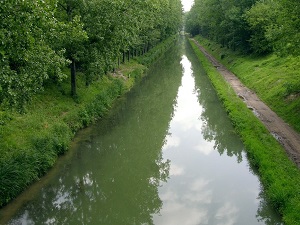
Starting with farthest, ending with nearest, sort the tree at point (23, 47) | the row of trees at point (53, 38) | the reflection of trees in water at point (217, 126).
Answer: the reflection of trees in water at point (217, 126) < the row of trees at point (53, 38) < the tree at point (23, 47)

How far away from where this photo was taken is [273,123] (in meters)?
26.0

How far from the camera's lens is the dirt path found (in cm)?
2103

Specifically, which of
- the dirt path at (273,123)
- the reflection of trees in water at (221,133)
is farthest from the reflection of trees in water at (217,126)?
the dirt path at (273,123)

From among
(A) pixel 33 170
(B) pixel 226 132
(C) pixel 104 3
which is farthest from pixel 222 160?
(C) pixel 104 3

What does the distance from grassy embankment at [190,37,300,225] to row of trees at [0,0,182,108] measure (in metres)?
12.9

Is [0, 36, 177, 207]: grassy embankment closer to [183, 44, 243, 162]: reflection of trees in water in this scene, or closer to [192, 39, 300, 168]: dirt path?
[183, 44, 243, 162]: reflection of trees in water

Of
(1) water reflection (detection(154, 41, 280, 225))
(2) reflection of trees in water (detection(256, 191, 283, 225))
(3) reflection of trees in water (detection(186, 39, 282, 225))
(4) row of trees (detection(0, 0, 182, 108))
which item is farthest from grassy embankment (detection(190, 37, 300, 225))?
(4) row of trees (detection(0, 0, 182, 108))

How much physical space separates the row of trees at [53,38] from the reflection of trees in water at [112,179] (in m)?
5.20

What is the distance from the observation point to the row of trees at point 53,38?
40.7 feet

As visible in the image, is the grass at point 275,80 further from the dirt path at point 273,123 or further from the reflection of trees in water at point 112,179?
the reflection of trees in water at point 112,179

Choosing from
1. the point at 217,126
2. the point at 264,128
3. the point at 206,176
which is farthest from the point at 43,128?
the point at 264,128

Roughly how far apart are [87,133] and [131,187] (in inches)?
336

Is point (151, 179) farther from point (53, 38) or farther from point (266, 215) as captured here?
point (53, 38)

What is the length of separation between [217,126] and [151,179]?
11362 mm
